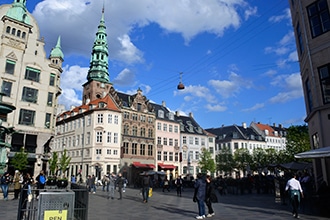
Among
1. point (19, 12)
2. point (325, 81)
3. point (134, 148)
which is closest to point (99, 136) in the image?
point (134, 148)

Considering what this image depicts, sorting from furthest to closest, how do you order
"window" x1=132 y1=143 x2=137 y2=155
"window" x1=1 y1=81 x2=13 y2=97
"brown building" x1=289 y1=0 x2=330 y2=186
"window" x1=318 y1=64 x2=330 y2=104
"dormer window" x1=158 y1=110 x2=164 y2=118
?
"dormer window" x1=158 y1=110 x2=164 y2=118
"window" x1=132 y1=143 x2=137 y2=155
"window" x1=1 y1=81 x2=13 y2=97
"window" x1=318 y1=64 x2=330 y2=104
"brown building" x1=289 y1=0 x2=330 y2=186

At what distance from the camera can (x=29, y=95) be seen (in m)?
36.4

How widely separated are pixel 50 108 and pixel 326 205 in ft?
119

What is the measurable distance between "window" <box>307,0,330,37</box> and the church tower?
48.5 m

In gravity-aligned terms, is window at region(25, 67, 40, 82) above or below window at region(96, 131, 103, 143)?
above

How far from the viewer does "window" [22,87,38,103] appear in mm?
36031

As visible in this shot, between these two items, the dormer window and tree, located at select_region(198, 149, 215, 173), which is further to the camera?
the dormer window

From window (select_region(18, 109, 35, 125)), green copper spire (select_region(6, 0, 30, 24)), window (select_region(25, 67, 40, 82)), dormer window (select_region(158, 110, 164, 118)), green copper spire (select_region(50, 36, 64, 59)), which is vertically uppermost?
green copper spire (select_region(6, 0, 30, 24))

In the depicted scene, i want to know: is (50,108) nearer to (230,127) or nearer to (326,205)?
(326,205)

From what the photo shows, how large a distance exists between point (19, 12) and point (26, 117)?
15.0 metres

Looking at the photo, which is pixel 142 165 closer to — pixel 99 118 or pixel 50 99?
pixel 99 118

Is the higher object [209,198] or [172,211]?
[209,198]

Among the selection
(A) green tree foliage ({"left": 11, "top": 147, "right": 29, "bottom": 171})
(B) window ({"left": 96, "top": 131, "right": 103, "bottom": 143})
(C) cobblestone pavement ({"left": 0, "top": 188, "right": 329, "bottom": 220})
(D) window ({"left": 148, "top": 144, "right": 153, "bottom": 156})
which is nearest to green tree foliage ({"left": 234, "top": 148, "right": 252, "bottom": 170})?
(D) window ({"left": 148, "top": 144, "right": 153, "bottom": 156})

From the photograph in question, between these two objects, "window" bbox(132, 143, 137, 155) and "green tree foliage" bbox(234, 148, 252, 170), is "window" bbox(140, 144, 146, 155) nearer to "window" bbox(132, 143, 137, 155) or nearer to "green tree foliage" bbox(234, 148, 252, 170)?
"window" bbox(132, 143, 137, 155)
